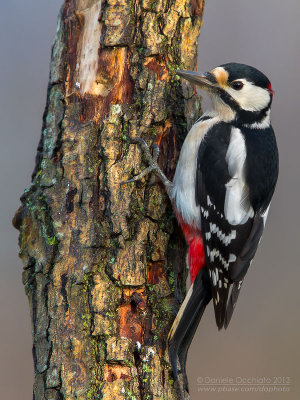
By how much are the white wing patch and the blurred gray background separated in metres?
1.53

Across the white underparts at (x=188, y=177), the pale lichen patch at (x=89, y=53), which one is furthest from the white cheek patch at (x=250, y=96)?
the pale lichen patch at (x=89, y=53)

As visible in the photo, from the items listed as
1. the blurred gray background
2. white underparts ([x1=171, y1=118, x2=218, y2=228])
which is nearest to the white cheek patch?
white underparts ([x1=171, y1=118, x2=218, y2=228])

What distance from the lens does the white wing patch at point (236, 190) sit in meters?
2.69

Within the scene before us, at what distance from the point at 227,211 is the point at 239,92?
2.11 feet

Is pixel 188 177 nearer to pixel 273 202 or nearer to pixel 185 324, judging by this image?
pixel 185 324

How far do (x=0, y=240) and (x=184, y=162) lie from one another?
6.87 ft

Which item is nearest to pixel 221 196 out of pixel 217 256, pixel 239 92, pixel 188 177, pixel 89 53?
pixel 188 177

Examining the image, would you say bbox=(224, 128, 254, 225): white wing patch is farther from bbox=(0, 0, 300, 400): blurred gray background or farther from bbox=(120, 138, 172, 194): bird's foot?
bbox=(0, 0, 300, 400): blurred gray background

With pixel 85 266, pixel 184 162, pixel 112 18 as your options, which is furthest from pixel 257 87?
pixel 85 266

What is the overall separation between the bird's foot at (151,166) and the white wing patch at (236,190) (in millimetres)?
301

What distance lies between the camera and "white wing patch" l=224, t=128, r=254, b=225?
8.82 feet

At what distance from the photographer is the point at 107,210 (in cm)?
235

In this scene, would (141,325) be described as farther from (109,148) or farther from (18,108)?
(18,108)

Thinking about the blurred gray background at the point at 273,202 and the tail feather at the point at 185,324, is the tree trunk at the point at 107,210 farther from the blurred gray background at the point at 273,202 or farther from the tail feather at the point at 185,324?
the blurred gray background at the point at 273,202
